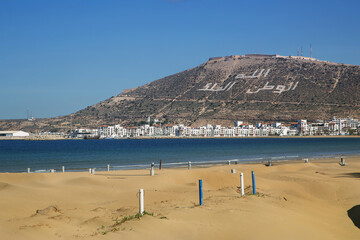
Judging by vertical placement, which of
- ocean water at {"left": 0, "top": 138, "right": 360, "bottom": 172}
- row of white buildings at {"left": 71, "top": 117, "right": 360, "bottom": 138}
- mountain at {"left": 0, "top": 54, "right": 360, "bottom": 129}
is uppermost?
mountain at {"left": 0, "top": 54, "right": 360, "bottom": 129}

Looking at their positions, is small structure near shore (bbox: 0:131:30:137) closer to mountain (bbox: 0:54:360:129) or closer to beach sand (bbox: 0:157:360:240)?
mountain (bbox: 0:54:360:129)

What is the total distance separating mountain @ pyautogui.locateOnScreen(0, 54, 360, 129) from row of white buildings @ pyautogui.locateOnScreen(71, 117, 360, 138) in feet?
12.1

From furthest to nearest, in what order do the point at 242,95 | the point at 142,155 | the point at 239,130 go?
the point at 239,130 < the point at 242,95 < the point at 142,155

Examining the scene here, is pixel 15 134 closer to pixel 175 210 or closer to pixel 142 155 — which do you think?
pixel 142 155

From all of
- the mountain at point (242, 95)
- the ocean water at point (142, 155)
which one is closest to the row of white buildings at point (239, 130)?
the mountain at point (242, 95)

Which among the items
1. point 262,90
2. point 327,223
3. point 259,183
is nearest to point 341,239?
point 327,223

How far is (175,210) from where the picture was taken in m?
12.0

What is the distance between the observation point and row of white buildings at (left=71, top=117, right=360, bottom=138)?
458 ft

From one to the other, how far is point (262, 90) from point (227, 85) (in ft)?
64.1

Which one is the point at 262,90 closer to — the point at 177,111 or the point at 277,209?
the point at 177,111

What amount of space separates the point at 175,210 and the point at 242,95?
139 m

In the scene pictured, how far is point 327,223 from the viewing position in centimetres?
1236

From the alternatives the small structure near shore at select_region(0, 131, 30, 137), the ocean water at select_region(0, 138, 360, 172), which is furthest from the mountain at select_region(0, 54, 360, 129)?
the ocean water at select_region(0, 138, 360, 172)

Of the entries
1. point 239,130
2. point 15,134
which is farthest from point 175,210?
point 15,134
